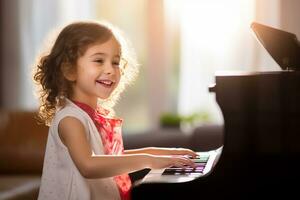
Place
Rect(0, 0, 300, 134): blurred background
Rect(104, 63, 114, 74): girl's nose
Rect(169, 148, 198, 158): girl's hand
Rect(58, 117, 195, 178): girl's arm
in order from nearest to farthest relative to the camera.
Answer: Rect(58, 117, 195, 178): girl's arm → Rect(104, 63, 114, 74): girl's nose → Rect(169, 148, 198, 158): girl's hand → Rect(0, 0, 300, 134): blurred background

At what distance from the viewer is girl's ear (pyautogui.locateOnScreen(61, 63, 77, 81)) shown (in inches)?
72.5

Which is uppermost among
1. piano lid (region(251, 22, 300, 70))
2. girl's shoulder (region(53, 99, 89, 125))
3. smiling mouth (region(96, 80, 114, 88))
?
piano lid (region(251, 22, 300, 70))

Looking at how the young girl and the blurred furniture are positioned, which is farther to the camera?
the blurred furniture

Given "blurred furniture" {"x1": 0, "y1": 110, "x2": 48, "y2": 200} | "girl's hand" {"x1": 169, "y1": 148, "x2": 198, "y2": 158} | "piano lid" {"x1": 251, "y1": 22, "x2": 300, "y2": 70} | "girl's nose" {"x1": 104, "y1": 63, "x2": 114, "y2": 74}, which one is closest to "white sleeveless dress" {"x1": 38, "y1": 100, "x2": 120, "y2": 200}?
"girl's nose" {"x1": 104, "y1": 63, "x2": 114, "y2": 74}

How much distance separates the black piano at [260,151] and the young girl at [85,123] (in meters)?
0.15

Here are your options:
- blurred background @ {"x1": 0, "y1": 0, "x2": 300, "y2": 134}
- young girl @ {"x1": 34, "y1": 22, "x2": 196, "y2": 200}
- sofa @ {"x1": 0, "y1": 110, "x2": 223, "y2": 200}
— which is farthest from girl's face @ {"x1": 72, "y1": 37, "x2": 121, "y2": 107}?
blurred background @ {"x1": 0, "y1": 0, "x2": 300, "y2": 134}

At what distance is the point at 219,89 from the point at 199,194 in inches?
10.6

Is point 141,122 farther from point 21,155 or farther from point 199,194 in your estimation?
point 199,194

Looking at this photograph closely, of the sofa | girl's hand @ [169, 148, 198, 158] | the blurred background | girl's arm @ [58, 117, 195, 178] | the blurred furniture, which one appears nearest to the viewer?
girl's arm @ [58, 117, 195, 178]

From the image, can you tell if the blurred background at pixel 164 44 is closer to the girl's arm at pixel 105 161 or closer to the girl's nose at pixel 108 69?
the girl's nose at pixel 108 69

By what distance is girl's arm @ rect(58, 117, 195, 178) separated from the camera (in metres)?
1.65

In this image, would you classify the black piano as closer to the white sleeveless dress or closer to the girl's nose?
the white sleeveless dress

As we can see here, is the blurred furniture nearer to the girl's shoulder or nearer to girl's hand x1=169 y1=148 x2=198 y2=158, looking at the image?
girl's hand x1=169 y1=148 x2=198 y2=158

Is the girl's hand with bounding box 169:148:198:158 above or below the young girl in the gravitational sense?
below
